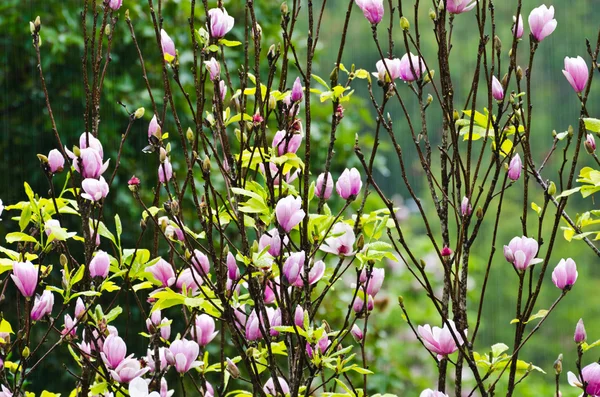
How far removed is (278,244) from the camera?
47.8 inches

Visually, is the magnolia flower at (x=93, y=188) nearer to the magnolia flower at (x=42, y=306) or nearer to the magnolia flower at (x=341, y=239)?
the magnolia flower at (x=42, y=306)

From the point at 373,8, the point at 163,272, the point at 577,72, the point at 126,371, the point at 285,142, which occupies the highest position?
the point at 373,8

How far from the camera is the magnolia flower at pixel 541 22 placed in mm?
1390

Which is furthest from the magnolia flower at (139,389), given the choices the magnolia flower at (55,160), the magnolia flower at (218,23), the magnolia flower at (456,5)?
the magnolia flower at (456,5)

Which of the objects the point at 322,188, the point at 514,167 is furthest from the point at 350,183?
the point at 514,167

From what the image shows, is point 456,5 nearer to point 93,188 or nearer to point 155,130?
point 155,130

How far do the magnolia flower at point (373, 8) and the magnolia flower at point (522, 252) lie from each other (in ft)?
1.53

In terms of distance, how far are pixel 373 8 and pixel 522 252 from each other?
20.2 inches

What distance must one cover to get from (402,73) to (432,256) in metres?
4.99

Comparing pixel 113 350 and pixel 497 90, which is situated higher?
pixel 497 90

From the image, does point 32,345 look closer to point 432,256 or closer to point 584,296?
point 432,256

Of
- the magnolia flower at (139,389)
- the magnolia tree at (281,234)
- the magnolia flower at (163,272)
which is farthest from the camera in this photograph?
the magnolia flower at (163,272)

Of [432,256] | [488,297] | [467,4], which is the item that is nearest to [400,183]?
[488,297]

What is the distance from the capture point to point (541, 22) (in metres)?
1.40
